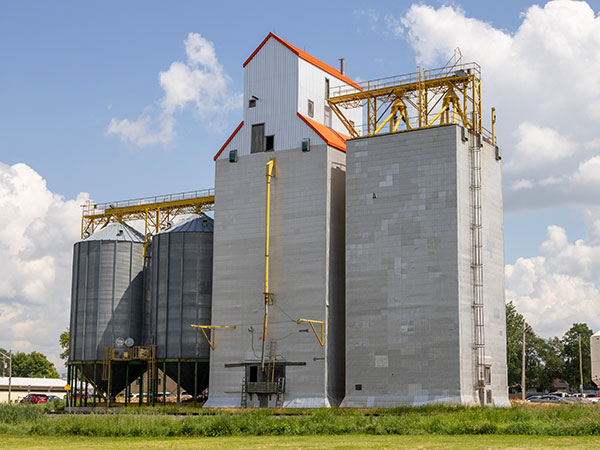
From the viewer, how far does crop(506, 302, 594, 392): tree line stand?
124250 mm

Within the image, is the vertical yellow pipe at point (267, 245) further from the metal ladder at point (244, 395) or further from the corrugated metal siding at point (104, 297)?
the corrugated metal siding at point (104, 297)

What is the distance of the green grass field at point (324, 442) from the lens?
109ft

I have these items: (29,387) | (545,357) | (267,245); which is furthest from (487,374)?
(29,387)

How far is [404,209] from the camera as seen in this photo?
61.5 m

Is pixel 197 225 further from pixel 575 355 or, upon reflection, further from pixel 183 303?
pixel 575 355

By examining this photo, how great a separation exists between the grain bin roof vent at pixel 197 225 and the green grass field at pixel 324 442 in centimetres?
3346

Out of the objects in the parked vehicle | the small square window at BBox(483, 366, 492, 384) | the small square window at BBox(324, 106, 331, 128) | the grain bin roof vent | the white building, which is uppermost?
the small square window at BBox(324, 106, 331, 128)

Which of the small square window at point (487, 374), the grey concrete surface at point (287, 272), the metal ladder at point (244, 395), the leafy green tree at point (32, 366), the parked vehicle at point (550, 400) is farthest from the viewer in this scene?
the leafy green tree at point (32, 366)

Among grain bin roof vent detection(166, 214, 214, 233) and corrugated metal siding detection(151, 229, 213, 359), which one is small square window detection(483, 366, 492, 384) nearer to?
corrugated metal siding detection(151, 229, 213, 359)

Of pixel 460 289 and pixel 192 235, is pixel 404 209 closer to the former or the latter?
pixel 460 289

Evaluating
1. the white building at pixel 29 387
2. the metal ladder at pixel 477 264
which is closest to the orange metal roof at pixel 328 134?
the metal ladder at pixel 477 264

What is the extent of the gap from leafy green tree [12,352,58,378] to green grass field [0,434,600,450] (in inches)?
6310

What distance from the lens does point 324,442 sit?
3625 cm

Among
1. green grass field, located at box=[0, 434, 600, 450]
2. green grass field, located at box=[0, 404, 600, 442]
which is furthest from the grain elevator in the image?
green grass field, located at box=[0, 434, 600, 450]
